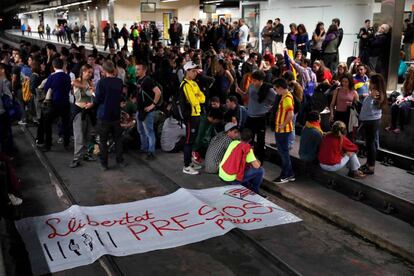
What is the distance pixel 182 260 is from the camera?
219 inches

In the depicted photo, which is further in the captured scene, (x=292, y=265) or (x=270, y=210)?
(x=270, y=210)

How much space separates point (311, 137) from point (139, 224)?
3527 mm

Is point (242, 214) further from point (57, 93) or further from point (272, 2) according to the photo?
point (272, 2)

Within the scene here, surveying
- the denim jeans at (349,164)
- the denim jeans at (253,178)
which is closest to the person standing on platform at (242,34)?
the denim jeans at (349,164)

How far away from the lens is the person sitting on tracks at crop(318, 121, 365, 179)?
782cm

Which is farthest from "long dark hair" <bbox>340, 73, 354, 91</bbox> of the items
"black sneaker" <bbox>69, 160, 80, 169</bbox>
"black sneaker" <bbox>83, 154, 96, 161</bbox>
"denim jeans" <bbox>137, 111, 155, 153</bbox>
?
"black sneaker" <bbox>69, 160, 80, 169</bbox>

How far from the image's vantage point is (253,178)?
7.56m

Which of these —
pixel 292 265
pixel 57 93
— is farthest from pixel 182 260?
pixel 57 93

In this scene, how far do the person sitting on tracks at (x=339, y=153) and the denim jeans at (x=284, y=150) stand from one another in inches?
24.2

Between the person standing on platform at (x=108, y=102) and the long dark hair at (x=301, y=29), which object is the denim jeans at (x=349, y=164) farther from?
the long dark hair at (x=301, y=29)

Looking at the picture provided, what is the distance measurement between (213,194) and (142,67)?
307 centimetres

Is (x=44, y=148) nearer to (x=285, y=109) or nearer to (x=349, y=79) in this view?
(x=285, y=109)

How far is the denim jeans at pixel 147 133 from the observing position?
949cm

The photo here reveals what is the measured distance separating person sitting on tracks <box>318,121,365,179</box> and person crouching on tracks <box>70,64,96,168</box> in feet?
14.7
